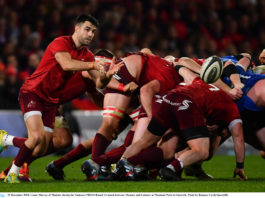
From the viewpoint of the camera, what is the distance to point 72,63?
594cm

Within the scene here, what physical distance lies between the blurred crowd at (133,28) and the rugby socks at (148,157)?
5.13 meters

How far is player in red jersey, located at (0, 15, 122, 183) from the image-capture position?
5.90 meters

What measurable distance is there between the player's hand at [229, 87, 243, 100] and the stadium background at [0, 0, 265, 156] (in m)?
4.64

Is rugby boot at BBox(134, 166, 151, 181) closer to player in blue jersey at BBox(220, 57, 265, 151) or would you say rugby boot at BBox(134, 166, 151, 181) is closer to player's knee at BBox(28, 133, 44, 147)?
player's knee at BBox(28, 133, 44, 147)

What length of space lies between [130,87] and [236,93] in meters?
1.12

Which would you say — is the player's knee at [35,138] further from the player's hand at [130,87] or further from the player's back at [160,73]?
the player's back at [160,73]

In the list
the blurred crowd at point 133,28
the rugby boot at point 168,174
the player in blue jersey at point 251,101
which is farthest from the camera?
the blurred crowd at point 133,28

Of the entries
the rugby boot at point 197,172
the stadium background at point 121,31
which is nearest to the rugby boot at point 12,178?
the rugby boot at point 197,172

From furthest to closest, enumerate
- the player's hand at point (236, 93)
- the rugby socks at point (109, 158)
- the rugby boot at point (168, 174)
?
the player's hand at point (236, 93) < the rugby socks at point (109, 158) < the rugby boot at point (168, 174)

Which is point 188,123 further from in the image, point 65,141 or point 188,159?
point 65,141

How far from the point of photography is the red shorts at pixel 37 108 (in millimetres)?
6070

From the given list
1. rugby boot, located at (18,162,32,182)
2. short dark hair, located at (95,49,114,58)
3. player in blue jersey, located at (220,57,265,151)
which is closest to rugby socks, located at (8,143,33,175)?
rugby boot, located at (18,162,32,182)

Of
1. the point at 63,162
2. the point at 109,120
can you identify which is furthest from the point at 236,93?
the point at 63,162

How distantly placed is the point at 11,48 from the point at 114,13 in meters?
2.55
